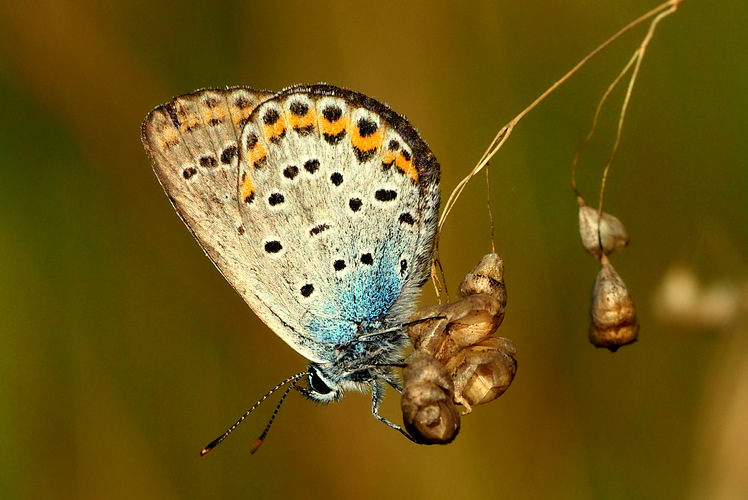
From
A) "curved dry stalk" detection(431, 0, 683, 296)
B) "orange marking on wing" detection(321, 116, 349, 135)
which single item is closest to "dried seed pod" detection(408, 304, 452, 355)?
"curved dry stalk" detection(431, 0, 683, 296)

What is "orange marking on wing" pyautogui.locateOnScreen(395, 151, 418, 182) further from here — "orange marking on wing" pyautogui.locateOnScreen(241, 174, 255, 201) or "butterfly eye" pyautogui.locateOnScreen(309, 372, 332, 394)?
"butterfly eye" pyautogui.locateOnScreen(309, 372, 332, 394)

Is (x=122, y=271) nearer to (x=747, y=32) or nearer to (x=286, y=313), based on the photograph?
(x=286, y=313)

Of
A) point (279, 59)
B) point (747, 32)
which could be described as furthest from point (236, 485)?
point (747, 32)

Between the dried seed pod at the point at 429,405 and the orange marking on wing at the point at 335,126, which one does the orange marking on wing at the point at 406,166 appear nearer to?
the orange marking on wing at the point at 335,126

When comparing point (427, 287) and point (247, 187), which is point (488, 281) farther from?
point (427, 287)

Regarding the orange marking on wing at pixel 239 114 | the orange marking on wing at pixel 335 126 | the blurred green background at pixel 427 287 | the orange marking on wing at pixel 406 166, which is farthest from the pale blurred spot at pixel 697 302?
the orange marking on wing at pixel 239 114

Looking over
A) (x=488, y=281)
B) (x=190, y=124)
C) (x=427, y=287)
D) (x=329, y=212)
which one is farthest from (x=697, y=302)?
(x=427, y=287)
